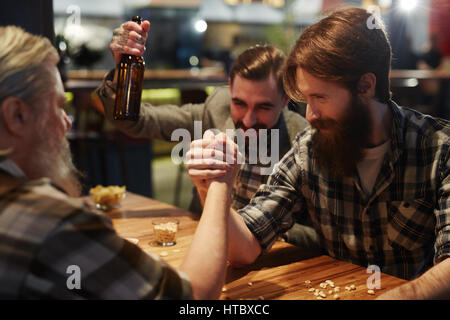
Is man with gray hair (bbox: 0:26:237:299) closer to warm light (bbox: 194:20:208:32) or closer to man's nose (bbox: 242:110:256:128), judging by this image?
man's nose (bbox: 242:110:256:128)

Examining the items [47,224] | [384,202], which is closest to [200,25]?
[384,202]

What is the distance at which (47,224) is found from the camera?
79 cm

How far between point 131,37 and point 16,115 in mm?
802

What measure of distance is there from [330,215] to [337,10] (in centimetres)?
68

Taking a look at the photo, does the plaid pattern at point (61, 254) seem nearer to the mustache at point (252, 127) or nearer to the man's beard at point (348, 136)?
the man's beard at point (348, 136)

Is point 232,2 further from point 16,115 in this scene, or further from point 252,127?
point 16,115

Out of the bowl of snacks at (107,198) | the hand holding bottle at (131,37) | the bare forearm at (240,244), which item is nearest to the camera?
the bare forearm at (240,244)

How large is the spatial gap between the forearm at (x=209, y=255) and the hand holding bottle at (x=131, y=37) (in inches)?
29.4

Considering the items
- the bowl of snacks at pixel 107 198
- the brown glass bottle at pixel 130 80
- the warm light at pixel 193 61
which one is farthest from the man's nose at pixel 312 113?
the warm light at pixel 193 61

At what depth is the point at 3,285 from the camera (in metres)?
0.77

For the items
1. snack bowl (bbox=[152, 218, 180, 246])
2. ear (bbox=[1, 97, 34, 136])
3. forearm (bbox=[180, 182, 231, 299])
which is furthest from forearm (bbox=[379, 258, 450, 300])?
ear (bbox=[1, 97, 34, 136])

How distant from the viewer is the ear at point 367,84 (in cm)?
149

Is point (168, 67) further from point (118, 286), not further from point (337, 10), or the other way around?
point (118, 286)
